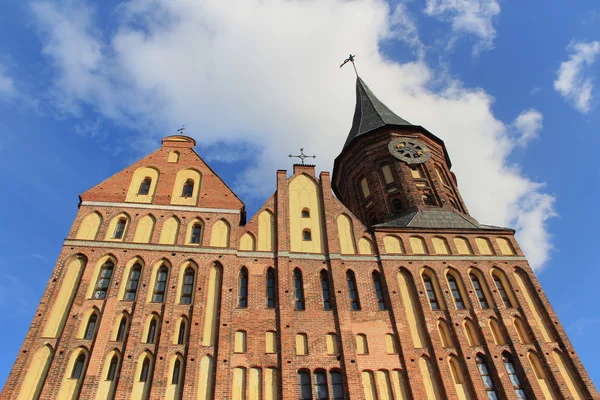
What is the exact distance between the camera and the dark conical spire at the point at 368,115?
29438mm

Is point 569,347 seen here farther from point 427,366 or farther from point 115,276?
point 115,276

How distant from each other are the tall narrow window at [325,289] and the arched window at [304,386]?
2.75m

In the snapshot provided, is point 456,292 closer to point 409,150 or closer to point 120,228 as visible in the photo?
point 409,150

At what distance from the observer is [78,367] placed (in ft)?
47.3

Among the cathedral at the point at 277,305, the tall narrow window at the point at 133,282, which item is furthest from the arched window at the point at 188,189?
the tall narrow window at the point at 133,282

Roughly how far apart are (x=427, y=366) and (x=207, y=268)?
8.63m

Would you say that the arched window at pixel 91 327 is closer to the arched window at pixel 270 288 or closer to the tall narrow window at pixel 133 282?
the tall narrow window at pixel 133 282

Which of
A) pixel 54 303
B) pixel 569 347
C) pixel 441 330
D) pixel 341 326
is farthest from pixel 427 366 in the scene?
pixel 54 303

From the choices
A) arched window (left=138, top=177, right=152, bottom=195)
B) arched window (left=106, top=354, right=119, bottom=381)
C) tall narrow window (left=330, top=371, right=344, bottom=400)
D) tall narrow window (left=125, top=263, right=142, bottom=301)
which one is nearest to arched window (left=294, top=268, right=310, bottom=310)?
tall narrow window (left=330, top=371, right=344, bottom=400)

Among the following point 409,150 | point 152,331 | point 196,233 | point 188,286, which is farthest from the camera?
point 409,150

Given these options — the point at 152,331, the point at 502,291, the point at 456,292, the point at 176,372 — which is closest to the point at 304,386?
the point at 176,372

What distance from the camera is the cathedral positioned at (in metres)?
14.6

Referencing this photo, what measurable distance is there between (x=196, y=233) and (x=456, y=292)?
35.5 feet

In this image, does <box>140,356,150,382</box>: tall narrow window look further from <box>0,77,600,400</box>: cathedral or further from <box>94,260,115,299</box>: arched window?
<box>94,260,115,299</box>: arched window
